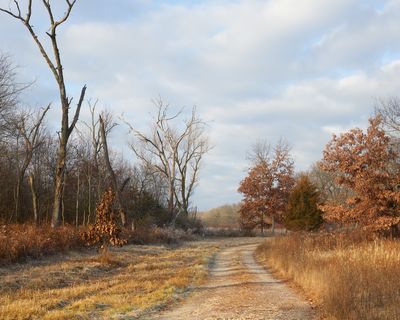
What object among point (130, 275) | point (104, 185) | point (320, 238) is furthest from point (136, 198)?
point (130, 275)

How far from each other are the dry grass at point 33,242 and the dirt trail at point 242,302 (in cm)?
728

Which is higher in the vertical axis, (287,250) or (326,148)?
(326,148)

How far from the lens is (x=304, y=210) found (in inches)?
1855

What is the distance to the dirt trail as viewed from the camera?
9266 mm

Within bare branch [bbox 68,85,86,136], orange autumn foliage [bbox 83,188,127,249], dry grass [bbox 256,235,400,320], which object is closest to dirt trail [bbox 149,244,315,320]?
dry grass [bbox 256,235,400,320]

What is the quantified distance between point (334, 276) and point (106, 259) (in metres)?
10.6

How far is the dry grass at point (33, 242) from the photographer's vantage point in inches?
663

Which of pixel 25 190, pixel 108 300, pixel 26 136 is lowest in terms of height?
pixel 108 300

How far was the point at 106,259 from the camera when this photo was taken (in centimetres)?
→ 1864

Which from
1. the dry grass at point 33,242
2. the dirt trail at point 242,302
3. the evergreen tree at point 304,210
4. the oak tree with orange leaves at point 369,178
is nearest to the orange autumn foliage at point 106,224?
the dry grass at point 33,242

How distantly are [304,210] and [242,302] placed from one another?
37713 mm

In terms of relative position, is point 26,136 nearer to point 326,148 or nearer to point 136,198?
point 136,198

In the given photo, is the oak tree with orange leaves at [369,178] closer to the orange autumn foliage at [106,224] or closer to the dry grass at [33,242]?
the orange autumn foliage at [106,224]

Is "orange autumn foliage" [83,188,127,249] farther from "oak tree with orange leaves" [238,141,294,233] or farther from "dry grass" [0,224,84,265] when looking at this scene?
"oak tree with orange leaves" [238,141,294,233]
